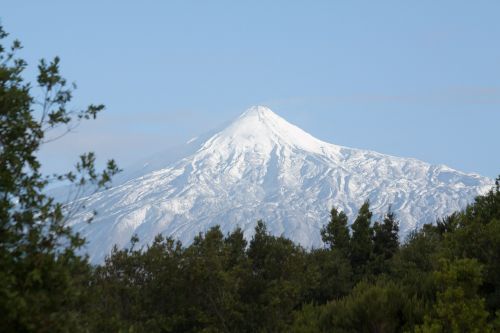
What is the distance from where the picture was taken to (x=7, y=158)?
37.8ft

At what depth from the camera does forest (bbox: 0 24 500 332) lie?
11.1 m

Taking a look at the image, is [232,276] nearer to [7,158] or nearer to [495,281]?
[495,281]

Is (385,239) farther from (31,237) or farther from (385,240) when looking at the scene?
(31,237)

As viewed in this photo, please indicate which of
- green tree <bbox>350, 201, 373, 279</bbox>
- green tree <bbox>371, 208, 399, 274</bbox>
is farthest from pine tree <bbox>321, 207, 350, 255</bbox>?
green tree <bbox>371, 208, 399, 274</bbox>

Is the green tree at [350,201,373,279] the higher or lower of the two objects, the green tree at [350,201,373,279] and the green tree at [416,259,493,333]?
the higher

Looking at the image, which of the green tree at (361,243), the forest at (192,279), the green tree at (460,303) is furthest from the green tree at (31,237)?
the green tree at (361,243)

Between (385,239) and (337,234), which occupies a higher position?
(337,234)

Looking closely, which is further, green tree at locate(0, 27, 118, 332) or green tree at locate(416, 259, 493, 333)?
green tree at locate(416, 259, 493, 333)

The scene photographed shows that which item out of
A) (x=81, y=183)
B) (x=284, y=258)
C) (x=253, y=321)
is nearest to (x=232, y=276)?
(x=253, y=321)

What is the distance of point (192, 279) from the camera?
1307 inches

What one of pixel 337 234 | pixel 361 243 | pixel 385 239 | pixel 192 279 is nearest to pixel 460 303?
pixel 192 279

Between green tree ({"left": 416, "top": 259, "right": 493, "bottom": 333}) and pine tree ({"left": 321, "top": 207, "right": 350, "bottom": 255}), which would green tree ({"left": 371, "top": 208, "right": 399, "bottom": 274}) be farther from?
green tree ({"left": 416, "top": 259, "right": 493, "bottom": 333})

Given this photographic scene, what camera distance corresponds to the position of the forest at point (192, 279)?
11.1m

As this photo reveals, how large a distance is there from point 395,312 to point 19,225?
782 inches
